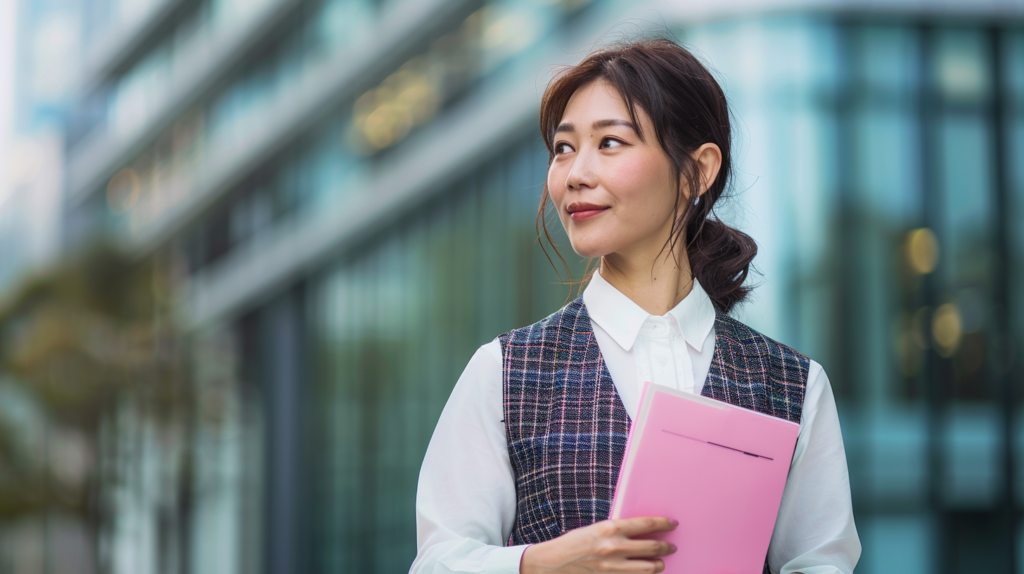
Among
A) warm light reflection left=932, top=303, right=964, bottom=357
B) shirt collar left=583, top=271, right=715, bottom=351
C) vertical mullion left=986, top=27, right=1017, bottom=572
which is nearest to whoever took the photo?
shirt collar left=583, top=271, right=715, bottom=351

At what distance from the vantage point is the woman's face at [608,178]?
142 cm

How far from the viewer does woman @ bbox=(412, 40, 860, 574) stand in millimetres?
1359

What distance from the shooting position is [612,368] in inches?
56.8

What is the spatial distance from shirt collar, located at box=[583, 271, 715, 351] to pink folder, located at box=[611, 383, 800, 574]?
0.23 meters

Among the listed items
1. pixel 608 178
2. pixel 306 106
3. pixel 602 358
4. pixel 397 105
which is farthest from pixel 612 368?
pixel 306 106

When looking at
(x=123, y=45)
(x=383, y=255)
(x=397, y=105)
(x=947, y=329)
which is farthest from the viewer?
(x=123, y=45)

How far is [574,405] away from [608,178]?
0.35m

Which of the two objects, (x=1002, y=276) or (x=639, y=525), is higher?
(x=1002, y=276)

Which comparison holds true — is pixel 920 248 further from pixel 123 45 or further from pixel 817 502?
pixel 123 45

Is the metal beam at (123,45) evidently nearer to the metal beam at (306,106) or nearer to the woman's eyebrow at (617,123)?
the metal beam at (306,106)

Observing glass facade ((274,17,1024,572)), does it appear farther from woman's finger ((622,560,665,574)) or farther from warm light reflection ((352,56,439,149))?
woman's finger ((622,560,665,574))

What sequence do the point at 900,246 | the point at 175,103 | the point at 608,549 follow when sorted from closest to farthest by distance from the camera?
1. the point at 608,549
2. the point at 900,246
3. the point at 175,103

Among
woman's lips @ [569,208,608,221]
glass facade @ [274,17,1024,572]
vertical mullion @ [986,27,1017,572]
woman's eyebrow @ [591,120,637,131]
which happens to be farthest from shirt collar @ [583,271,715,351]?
vertical mullion @ [986,27,1017,572]

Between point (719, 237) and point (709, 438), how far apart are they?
49 centimetres
